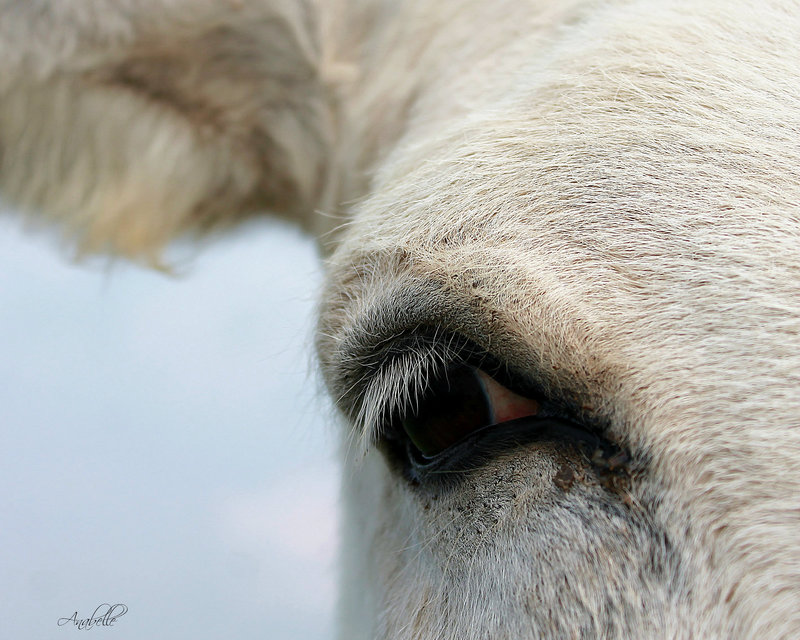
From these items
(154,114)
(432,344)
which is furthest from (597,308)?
(154,114)

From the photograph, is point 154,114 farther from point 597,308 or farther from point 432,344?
point 597,308

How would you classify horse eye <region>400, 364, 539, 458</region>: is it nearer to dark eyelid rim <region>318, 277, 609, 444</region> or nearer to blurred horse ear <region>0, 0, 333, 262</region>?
dark eyelid rim <region>318, 277, 609, 444</region>

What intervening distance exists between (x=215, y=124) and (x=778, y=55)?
108cm

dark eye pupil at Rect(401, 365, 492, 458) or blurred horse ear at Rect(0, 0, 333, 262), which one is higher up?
dark eye pupil at Rect(401, 365, 492, 458)

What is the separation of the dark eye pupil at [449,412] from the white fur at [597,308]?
0.03 m

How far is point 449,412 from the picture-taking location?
0.83 metres

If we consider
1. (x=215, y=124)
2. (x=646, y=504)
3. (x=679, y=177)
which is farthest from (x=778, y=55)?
(x=215, y=124)

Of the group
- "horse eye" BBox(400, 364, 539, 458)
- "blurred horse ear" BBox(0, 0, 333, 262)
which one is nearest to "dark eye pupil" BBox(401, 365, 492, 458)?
"horse eye" BBox(400, 364, 539, 458)

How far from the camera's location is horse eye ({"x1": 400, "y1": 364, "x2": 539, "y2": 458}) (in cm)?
78

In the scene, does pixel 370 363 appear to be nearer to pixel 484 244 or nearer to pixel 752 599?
pixel 484 244

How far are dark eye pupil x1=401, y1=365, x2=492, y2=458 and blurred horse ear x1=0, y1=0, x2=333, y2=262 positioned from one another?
86 centimetres

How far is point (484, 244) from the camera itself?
0.75m

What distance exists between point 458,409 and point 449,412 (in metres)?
0.01

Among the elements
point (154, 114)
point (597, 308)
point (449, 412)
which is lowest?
point (154, 114)
